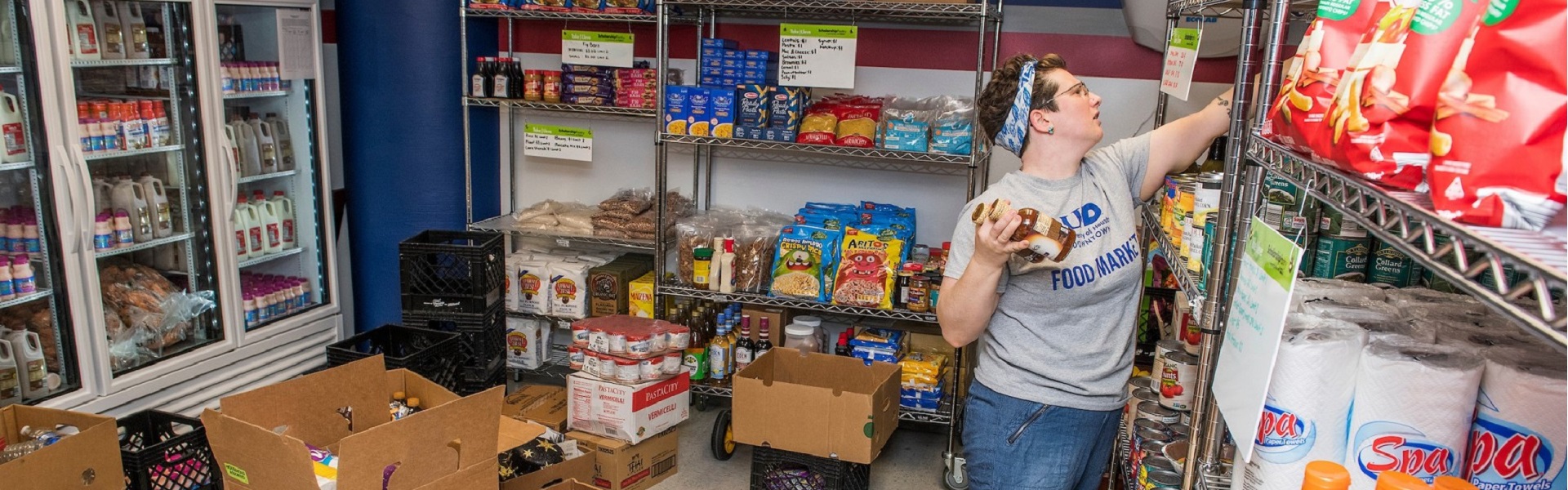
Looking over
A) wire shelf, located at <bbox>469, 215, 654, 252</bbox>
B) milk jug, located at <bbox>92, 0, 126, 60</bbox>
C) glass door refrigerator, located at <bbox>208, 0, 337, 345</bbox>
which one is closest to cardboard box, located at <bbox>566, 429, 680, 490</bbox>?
wire shelf, located at <bbox>469, 215, 654, 252</bbox>

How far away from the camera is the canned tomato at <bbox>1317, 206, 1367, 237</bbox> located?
1.58 metres

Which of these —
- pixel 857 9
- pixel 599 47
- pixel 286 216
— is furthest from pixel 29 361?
pixel 857 9

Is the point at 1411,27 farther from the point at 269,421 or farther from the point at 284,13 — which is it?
the point at 284,13

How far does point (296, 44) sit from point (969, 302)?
3.38 metres

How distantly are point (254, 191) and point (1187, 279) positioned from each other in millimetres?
A: 4062

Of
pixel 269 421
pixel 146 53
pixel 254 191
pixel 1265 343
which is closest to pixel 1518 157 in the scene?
pixel 1265 343

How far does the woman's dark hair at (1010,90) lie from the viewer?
2246 mm

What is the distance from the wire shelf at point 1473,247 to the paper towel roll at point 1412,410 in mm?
218

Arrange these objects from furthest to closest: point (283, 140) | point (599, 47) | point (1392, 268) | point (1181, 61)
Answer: point (283, 140) < point (599, 47) < point (1181, 61) < point (1392, 268)

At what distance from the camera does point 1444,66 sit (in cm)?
82

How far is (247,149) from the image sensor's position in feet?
14.2

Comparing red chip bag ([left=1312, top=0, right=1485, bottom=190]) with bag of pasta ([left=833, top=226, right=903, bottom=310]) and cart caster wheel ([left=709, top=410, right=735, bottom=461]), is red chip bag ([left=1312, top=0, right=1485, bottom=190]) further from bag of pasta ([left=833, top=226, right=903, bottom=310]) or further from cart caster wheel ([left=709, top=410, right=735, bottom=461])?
cart caster wheel ([left=709, top=410, right=735, bottom=461])

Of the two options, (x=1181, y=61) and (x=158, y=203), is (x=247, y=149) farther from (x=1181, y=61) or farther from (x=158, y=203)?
(x=1181, y=61)

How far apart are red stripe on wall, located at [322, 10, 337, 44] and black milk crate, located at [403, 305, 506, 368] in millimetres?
1607
